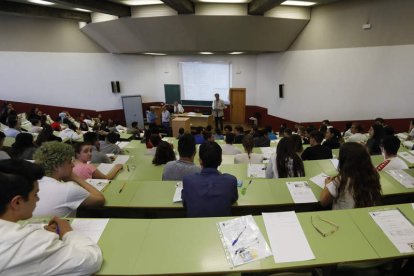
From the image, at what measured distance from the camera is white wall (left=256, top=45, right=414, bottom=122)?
20.0 ft

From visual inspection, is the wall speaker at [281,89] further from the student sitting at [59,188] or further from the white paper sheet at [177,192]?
the student sitting at [59,188]

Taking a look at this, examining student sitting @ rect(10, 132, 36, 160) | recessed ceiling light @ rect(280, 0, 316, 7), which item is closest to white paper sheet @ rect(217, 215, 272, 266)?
student sitting @ rect(10, 132, 36, 160)

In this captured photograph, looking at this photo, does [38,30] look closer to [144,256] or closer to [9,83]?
[9,83]

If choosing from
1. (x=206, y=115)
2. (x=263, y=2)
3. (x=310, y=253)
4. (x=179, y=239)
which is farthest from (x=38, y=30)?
(x=310, y=253)

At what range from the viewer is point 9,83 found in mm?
9016

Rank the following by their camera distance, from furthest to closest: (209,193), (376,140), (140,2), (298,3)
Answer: (298,3) → (140,2) → (376,140) → (209,193)

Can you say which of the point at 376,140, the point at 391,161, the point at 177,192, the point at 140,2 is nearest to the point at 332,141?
the point at 376,140

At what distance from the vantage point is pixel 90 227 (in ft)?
5.72

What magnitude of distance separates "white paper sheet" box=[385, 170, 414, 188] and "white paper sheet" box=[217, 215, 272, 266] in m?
1.83

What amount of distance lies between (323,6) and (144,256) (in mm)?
7925

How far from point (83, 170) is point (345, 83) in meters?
6.98

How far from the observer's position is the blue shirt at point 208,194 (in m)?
1.96

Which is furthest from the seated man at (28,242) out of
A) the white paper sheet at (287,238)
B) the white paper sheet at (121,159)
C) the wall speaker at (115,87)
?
the wall speaker at (115,87)

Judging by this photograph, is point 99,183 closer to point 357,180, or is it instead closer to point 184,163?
point 184,163
